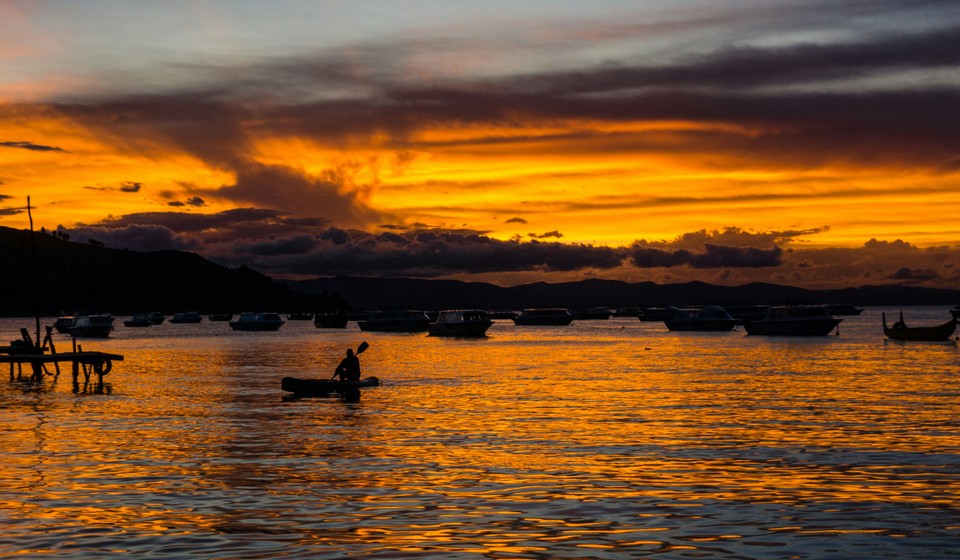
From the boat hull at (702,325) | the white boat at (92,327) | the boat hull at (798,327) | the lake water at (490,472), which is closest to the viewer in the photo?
the lake water at (490,472)

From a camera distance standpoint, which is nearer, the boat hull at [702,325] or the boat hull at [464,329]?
the boat hull at [464,329]

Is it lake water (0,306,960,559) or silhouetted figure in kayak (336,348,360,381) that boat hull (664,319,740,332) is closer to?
lake water (0,306,960,559)

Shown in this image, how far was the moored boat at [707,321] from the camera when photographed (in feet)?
557

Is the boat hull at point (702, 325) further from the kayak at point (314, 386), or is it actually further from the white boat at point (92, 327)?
the kayak at point (314, 386)

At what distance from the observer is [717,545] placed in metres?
17.1

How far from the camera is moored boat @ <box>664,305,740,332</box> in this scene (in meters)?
170

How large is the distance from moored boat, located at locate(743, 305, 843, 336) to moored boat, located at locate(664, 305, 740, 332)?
35630mm

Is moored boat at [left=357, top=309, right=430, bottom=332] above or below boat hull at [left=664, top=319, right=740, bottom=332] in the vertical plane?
above

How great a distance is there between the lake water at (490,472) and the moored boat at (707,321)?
382 feet

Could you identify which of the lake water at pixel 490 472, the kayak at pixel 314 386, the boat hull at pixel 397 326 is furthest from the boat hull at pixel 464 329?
the kayak at pixel 314 386

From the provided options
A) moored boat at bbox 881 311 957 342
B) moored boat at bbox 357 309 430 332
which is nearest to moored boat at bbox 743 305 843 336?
moored boat at bbox 881 311 957 342

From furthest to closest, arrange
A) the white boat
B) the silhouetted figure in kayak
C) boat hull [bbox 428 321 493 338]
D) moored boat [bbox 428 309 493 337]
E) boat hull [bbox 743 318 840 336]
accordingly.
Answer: the white boat, moored boat [bbox 428 309 493 337], boat hull [bbox 428 321 493 338], boat hull [bbox 743 318 840 336], the silhouetted figure in kayak

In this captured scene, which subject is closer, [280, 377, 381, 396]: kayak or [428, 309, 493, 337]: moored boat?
[280, 377, 381, 396]: kayak

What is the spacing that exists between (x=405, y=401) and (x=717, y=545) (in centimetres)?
3057
